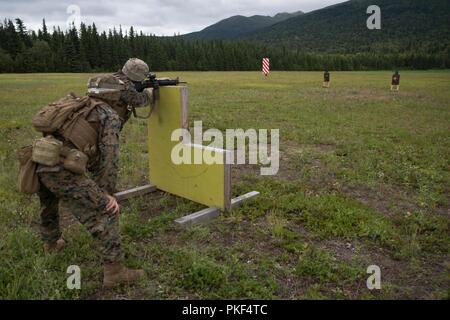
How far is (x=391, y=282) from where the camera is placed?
4.22 metres

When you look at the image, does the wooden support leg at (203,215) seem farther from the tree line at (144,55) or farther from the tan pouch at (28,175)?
the tree line at (144,55)

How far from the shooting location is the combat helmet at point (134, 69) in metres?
5.13

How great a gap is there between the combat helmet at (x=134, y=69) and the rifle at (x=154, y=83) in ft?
0.61

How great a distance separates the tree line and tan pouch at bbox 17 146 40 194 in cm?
8005

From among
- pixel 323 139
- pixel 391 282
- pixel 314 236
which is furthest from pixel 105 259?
pixel 323 139

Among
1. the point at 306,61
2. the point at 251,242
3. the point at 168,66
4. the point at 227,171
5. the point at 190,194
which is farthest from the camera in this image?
the point at 306,61

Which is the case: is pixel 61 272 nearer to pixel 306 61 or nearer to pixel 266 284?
pixel 266 284

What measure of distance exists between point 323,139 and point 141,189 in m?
6.24

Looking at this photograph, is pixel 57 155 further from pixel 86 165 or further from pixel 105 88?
pixel 105 88

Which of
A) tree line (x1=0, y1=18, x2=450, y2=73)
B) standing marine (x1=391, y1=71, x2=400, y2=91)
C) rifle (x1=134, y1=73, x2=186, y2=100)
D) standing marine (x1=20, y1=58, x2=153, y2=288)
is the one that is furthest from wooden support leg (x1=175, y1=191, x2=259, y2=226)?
tree line (x1=0, y1=18, x2=450, y2=73)

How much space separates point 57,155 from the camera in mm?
3686

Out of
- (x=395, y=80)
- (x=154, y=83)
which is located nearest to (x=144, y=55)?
(x=395, y=80)

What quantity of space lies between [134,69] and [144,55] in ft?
299

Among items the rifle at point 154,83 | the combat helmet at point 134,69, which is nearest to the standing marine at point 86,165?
the combat helmet at point 134,69
